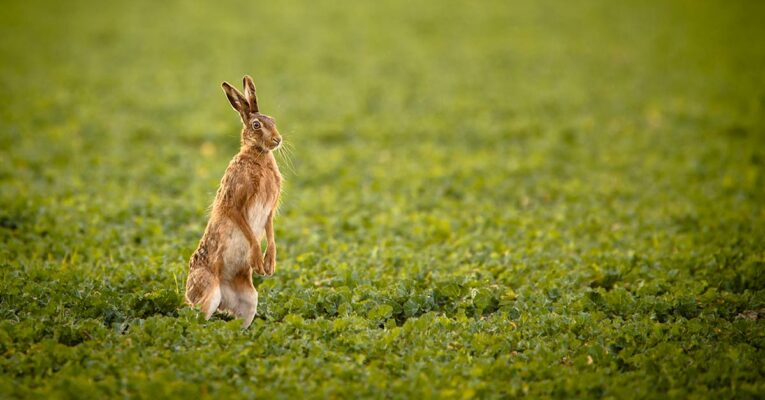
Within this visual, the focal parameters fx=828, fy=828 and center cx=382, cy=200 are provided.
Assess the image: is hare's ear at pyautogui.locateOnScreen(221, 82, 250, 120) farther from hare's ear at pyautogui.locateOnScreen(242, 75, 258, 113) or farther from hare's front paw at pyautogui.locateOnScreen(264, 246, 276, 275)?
hare's front paw at pyautogui.locateOnScreen(264, 246, 276, 275)

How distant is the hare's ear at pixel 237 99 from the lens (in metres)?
7.07

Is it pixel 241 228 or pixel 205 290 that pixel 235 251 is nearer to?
pixel 241 228

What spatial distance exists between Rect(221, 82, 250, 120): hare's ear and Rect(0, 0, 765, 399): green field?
0.83 metres

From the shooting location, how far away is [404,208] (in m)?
12.2

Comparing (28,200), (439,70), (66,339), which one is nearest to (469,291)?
(66,339)

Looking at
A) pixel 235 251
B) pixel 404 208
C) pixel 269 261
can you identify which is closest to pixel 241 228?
pixel 235 251

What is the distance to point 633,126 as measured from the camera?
55.6ft

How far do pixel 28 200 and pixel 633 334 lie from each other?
26.8 feet

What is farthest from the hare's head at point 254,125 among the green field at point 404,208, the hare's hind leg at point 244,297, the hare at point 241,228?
the hare's hind leg at point 244,297

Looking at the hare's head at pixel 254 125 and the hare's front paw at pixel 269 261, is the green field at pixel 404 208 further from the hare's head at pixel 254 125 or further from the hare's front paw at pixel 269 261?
the hare's head at pixel 254 125

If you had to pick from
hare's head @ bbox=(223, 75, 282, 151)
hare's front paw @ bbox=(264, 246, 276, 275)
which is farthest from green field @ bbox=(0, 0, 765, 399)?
hare's head @ bbox=(223, 75, 282, 151)

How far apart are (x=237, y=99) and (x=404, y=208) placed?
17.7ft

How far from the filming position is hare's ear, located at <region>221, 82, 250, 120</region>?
7.07 m

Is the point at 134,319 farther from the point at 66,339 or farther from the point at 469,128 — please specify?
the point at 469,128
